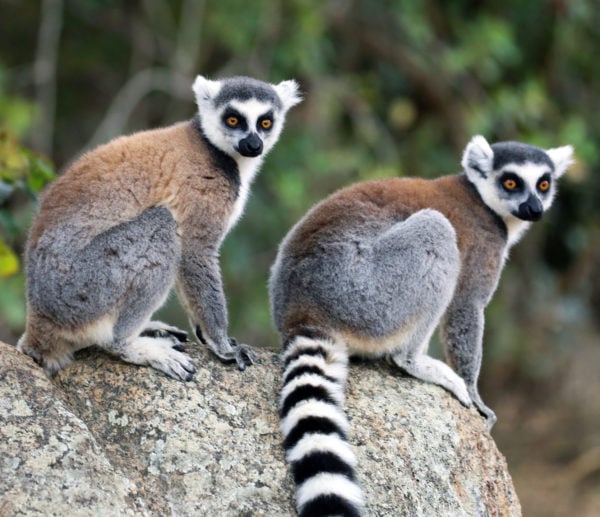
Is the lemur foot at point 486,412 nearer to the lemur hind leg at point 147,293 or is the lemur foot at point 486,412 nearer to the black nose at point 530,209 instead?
the black nose at point 530,209

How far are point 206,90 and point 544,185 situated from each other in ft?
6.89

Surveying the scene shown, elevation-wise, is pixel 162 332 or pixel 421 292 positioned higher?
pixel 421 292

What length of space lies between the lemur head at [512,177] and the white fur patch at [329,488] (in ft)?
7.62

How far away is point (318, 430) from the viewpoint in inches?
163

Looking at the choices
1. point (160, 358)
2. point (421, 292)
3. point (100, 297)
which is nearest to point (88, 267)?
point (100, 297)

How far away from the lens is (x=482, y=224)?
221 inches

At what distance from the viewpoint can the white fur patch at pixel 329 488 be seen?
3.86 meters

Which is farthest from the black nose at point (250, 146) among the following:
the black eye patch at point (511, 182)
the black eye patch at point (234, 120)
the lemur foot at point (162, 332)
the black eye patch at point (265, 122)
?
the black eye patch at point (511, 182)

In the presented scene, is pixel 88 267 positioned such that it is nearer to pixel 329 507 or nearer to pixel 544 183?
pixel 329 507

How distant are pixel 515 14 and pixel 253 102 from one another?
24.9 ft

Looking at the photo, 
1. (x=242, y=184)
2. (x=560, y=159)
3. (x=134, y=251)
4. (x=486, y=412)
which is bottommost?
(x=486, y=412)

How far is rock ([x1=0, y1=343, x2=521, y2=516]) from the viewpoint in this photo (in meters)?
3.86

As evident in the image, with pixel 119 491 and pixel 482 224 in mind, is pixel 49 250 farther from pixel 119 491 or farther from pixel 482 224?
pixel 482 224

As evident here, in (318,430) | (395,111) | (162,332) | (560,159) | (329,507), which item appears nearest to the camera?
(329,507)
